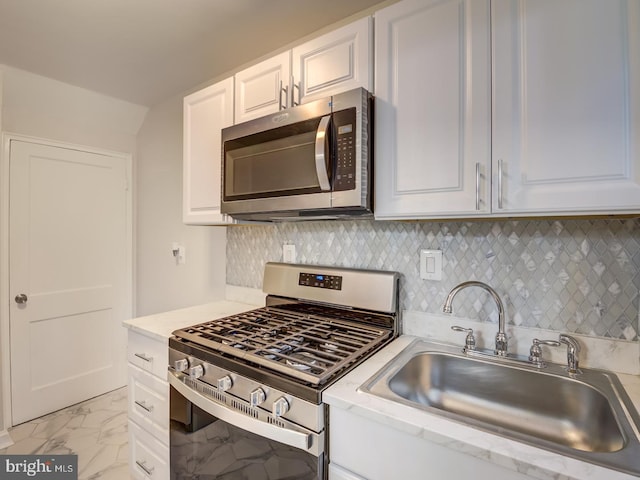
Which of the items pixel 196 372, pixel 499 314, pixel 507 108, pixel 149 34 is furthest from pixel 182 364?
pixel 149 34

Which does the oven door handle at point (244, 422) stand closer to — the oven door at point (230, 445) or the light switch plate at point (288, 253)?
the oven door at point (230, 445)

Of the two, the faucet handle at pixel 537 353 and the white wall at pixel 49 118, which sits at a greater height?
the white wall at pixel 49 118

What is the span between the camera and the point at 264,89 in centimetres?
150

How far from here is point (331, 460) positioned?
94 cm

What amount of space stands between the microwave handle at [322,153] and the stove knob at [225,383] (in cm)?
75

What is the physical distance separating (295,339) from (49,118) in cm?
256

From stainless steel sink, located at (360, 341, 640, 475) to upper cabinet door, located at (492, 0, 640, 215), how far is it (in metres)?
0.54

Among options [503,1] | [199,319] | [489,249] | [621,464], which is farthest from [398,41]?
[199,319]

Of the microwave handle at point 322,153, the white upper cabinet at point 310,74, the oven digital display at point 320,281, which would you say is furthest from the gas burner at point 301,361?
the white upper cabinet at point 310,74

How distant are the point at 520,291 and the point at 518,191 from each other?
1.48 ft

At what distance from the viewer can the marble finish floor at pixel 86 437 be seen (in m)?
1.93

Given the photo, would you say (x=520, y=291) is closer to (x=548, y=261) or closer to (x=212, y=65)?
(x=548, y=261)

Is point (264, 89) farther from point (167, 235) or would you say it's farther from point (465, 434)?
point (167, 235)

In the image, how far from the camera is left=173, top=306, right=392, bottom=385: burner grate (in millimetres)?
1062
